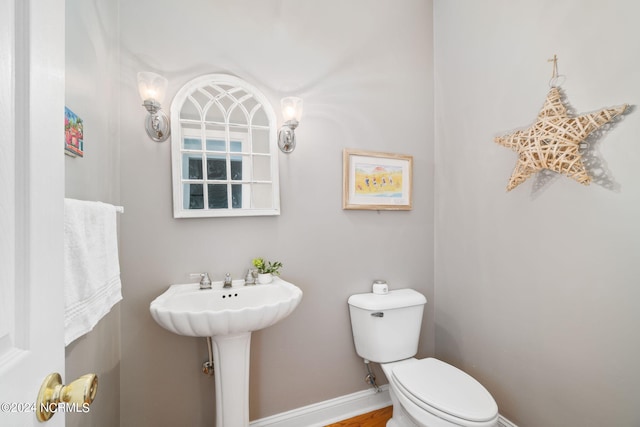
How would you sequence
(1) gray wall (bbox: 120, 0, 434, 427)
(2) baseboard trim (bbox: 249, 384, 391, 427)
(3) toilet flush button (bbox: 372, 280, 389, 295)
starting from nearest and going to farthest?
(1) gray wall (bbox: 120, 0, 434, 427)
(2) baseboard trim (bbox: 249, 384, 391, 427)
(3) toilet flush button (bbox: 372, 280, 389, 295)

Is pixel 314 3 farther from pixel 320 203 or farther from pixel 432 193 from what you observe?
pixel 432 193

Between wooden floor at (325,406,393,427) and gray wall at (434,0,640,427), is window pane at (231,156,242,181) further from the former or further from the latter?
wooden floor at (325,406,393,427)

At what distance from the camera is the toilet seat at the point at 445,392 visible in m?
1.13

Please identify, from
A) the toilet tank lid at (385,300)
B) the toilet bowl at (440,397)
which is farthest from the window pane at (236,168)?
A: the toilet bowl at (440,397)

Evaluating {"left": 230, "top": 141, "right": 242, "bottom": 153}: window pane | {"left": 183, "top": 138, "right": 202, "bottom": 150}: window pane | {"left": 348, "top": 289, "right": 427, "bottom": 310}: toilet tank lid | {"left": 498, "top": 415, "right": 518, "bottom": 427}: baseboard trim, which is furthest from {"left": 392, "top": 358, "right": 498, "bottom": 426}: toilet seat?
{"left": 183, "top": 138, "right": 202, "bottom": 150}: window pane

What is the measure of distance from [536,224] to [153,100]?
1.96 meters

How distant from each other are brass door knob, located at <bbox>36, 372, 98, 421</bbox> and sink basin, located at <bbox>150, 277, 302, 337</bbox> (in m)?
0.62

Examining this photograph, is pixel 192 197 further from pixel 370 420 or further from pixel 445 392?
pixel 370 420

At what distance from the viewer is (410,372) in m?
1.43

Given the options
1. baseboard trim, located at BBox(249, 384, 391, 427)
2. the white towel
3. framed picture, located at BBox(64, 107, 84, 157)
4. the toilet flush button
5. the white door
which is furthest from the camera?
the toilet flush button

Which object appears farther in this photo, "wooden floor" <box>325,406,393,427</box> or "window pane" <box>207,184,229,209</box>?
"wooden floor" <box>325,406,393,427</box>

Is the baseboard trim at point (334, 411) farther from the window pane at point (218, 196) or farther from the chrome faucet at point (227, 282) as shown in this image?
→ the window pane at point (218, 196)

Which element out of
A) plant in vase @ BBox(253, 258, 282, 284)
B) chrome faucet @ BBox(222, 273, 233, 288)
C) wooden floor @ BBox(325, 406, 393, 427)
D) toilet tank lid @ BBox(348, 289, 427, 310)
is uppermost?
plant in vase @ BBox(253, 258, 282, 284)

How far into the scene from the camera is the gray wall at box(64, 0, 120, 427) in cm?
95
